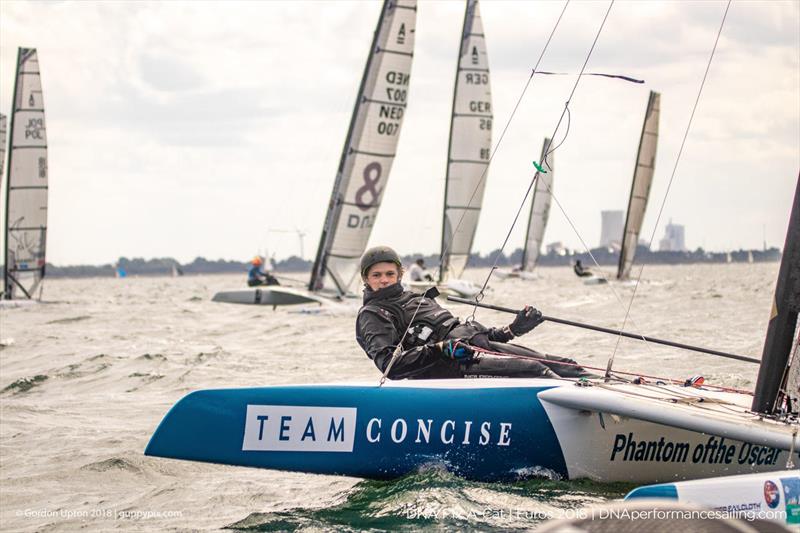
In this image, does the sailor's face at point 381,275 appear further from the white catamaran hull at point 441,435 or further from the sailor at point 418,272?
the sailor at point 418,272

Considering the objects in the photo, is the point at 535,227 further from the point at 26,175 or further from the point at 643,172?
the point at 26,175

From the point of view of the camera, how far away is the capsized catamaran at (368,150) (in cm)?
1916

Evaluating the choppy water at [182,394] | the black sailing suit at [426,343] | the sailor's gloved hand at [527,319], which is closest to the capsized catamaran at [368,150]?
the choppy water at [182,394]

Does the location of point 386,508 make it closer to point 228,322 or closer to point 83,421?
point 83,421

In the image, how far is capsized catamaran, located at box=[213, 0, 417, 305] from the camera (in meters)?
19.2

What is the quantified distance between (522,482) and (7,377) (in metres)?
6.45

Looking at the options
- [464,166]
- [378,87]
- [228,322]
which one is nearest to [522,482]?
[228,322]

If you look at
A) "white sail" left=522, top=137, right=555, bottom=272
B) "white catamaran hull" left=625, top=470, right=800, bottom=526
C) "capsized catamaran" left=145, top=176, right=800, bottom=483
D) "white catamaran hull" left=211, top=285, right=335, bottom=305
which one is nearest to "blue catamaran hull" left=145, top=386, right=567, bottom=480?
"capsized catamaran" left=145, top=176, right=800, bottom=483

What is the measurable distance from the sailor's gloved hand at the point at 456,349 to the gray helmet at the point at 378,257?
0.51 m

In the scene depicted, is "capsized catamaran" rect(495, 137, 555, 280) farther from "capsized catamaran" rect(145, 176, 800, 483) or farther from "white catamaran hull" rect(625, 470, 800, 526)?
"white catamaran hull" rect(625, 470, 800, 526)

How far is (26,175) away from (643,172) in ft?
62.5

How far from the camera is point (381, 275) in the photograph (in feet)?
16.8

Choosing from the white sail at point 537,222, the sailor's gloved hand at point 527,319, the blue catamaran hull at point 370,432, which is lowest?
the blue catamaran hull at point 370,432

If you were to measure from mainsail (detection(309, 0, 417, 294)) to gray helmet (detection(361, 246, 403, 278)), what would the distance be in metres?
14.2
